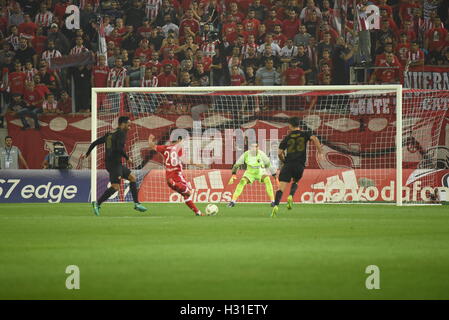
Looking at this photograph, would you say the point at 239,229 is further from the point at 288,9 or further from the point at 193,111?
the point at 288,9

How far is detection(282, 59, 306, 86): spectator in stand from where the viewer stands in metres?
25.5

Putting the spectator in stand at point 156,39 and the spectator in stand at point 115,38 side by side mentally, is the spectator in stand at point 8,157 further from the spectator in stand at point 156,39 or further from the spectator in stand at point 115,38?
the spectator in stand at point 156,39

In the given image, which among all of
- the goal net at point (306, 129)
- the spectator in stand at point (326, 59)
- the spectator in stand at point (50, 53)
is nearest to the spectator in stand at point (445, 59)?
the goal net at point (306, 129)

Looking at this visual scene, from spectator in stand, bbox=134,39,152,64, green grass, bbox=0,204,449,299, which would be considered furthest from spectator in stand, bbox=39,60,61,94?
green grass, bbox=0,204,449,299

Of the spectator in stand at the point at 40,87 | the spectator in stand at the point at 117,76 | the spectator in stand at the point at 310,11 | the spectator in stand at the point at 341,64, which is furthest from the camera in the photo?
the spectator in stand at the point at 310,11

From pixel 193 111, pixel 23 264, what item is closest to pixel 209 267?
pixel 23 264

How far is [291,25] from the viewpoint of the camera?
27.2m

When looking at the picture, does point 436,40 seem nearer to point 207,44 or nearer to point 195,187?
point 207,44

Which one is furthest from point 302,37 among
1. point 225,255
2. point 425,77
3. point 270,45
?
point 225,255

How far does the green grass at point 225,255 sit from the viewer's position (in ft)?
28.6

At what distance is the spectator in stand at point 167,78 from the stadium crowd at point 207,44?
0.09ft

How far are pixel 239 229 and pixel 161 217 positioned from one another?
10.9 feet

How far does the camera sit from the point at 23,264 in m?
10.6

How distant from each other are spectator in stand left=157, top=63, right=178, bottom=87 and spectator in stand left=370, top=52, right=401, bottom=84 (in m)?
5.52
